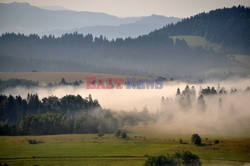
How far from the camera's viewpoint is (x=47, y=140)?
503 feet

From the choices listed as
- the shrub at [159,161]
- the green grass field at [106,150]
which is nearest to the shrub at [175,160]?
the shrub at [159,161]

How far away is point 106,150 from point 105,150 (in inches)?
12.4

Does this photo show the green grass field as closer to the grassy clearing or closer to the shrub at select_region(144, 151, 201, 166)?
the grassy clearing

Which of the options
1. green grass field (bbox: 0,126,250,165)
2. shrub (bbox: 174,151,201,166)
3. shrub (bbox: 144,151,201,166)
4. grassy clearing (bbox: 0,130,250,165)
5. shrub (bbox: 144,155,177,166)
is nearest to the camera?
shrub (bbox: 144,155,177,166)

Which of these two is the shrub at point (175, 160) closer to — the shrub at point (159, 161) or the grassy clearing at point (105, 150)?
the shrub at point (159, 161)

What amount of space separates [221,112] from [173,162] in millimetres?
90903

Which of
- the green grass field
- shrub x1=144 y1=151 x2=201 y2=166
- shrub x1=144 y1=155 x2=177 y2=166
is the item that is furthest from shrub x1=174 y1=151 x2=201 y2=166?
the green grass field

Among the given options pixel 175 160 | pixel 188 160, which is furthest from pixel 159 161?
pixel 188 160

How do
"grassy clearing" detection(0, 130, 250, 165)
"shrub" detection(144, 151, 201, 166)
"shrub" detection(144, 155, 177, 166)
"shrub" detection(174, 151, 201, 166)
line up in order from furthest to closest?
1. "grassy clearing" detection(0, 130, 250, 165)
2. "shrub" detection(174, 151, 201, 166)
3. "shrub" detection(144, 151, 201, 166)
4. "shrub" detection(144, 155, 177, 166)

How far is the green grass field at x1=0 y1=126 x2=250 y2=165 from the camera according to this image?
126 m

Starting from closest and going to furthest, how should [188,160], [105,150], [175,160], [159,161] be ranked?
[159,161] → [188,160] → [175,160] → [105,150]

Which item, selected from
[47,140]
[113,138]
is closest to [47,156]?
[47,140]

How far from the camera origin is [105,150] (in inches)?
5468

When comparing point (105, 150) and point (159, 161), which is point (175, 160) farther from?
point (105, 150)
